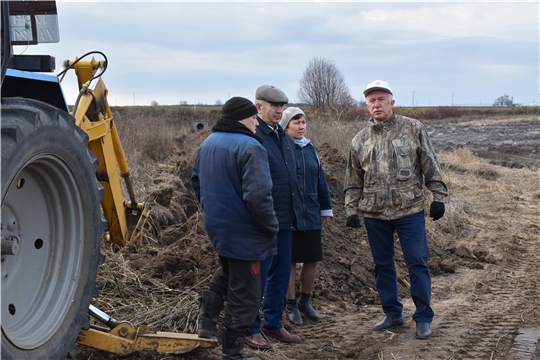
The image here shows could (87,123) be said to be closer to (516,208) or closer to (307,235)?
(307,235)

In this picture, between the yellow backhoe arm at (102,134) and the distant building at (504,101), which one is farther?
the distant building at (504,101)

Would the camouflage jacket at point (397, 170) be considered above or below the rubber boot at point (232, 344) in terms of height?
above

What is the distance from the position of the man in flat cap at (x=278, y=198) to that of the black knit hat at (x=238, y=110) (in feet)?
2.13

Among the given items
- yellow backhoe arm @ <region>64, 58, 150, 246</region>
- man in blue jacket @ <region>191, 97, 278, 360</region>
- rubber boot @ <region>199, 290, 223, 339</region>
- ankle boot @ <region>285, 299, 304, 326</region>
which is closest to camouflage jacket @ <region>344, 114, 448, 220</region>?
ankle boot @ <region>285, 299, 304, 326</region>

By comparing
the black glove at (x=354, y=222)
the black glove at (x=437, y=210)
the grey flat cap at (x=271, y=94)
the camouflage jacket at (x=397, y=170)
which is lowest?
the black glove at (x=354, y=222)

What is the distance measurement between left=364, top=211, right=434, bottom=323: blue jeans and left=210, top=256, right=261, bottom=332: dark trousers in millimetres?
1514

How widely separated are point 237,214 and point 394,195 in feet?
5.33

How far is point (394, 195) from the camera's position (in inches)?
205

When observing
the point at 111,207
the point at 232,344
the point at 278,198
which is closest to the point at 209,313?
the point at 232,344

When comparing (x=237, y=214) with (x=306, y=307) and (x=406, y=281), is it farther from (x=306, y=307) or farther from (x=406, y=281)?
(x=406, y=281)

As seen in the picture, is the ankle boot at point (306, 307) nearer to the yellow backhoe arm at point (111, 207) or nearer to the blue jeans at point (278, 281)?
the blue jeans at point (278, 281)

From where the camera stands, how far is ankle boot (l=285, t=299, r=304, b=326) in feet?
18.4

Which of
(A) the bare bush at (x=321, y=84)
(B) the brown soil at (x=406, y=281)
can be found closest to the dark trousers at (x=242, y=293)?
(B) the brown soil at (x=406, y=281)

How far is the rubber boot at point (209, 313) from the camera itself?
169 inches
